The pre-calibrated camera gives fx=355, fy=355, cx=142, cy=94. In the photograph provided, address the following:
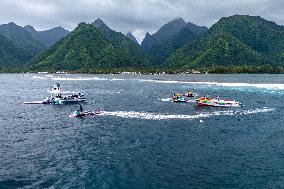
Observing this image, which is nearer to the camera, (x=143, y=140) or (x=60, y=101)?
(x=143, y=140)

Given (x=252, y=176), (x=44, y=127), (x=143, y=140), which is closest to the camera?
(x=252, y=176)

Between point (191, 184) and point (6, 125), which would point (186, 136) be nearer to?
point (191, 184)

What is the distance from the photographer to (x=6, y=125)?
79.1 m

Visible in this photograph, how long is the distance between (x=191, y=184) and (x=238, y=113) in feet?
178

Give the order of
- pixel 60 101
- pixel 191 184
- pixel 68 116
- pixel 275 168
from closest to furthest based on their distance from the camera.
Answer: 1. pixel 191 184
2. pixel 275 168
3. pixel 68 116
4. pixel 60 101

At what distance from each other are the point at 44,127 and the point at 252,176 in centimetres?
4719

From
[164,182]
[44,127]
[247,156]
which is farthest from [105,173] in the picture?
[44,127]

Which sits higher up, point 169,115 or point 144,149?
point 169,115

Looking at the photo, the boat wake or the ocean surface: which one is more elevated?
the boat wake

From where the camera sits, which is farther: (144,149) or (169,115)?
(169,115)

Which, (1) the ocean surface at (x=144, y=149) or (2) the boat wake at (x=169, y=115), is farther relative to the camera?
(2) the boat wake at (x=169, y=115)

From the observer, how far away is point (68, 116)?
3570 inches

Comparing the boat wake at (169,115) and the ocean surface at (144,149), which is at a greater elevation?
the boat wake at (169,115)

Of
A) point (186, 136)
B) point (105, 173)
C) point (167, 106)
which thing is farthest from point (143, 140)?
point (167, 106)
